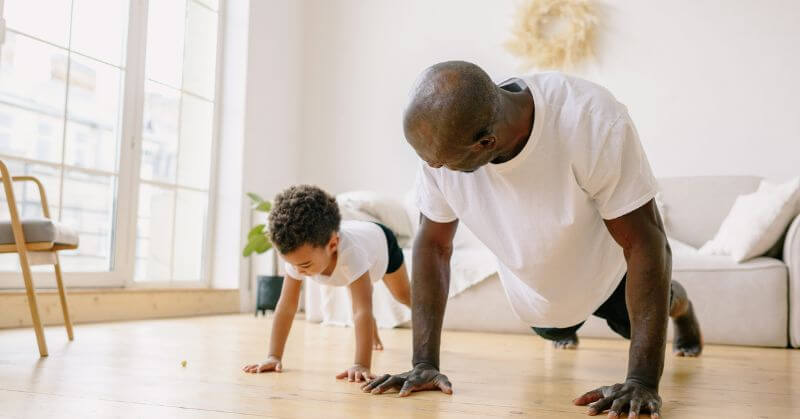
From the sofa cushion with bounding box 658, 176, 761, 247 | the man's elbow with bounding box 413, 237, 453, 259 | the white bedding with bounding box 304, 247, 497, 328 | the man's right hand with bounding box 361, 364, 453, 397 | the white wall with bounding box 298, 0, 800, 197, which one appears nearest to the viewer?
the man's right hand with bounding box 361, 364, 453, 397

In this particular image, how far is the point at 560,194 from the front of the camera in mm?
1382

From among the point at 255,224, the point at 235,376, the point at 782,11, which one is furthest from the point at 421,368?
the point at 782,11

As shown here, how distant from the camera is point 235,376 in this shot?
1.74 meters

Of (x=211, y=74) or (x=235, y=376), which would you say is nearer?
(x=235, y=376)

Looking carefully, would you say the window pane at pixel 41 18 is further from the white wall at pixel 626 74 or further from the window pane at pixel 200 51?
the white wall at pixel 626 74

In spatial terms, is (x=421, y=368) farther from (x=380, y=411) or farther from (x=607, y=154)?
(x=607, y=154)

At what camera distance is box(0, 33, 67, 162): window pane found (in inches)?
131

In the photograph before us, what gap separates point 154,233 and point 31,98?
1.13 m

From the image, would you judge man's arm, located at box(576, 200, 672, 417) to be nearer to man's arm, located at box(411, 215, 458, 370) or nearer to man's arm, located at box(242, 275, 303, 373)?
man's arm, located at box(411, 215, 458, 370)

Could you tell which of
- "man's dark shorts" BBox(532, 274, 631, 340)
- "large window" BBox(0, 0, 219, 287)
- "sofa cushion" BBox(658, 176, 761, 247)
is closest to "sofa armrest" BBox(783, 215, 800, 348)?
"sofa cushion" BBox(658, 176, 761, 247)

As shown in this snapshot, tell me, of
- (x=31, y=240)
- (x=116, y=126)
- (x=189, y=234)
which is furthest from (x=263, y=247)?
(x=31, y=240)

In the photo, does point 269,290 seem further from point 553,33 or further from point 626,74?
point 626,74

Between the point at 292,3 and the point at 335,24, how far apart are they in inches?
14.4

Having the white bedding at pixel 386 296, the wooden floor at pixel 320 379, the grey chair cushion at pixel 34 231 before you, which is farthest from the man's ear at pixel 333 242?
the white bedding at pixel 386 296
